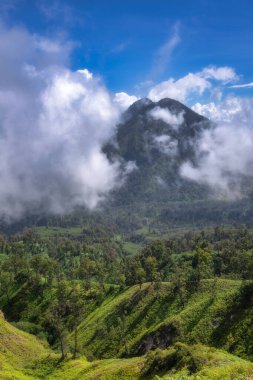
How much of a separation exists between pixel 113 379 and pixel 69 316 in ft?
394

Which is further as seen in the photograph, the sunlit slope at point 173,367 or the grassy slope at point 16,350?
the grassy slope at point 16,350

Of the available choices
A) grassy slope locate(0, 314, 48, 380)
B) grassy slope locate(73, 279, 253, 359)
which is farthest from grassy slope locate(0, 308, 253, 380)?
grassy slope locate(73, 279, 253, 359)

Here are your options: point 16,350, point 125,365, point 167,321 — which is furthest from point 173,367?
point 16,350

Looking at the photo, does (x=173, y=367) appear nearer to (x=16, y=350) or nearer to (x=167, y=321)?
(x=167, y=321)

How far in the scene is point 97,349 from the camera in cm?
15550

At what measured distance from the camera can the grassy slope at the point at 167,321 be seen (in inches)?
4809

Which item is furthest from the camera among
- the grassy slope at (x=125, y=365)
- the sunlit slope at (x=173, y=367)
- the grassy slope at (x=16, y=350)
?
the grassy slope at (x=16, y=350)

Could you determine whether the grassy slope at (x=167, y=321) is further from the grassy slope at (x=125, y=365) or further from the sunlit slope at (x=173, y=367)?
the sunlit slope at (x=173, y=367)

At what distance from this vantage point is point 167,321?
14562 cm

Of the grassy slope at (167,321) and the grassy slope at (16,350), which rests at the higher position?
the grassy slope at (167,321)

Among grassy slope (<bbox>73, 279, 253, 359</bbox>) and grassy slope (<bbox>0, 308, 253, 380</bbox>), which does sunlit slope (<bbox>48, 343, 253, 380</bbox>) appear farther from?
grassy slope (<bbox>73, 279, 253, 359</bbox>)

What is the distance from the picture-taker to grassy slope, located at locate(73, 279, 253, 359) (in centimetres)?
12214

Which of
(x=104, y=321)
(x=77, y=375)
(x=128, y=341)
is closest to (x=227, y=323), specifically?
(x=128, y=341)

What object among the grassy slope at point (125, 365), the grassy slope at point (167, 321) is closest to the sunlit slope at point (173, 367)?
the grassy slope at point (125, 365)
